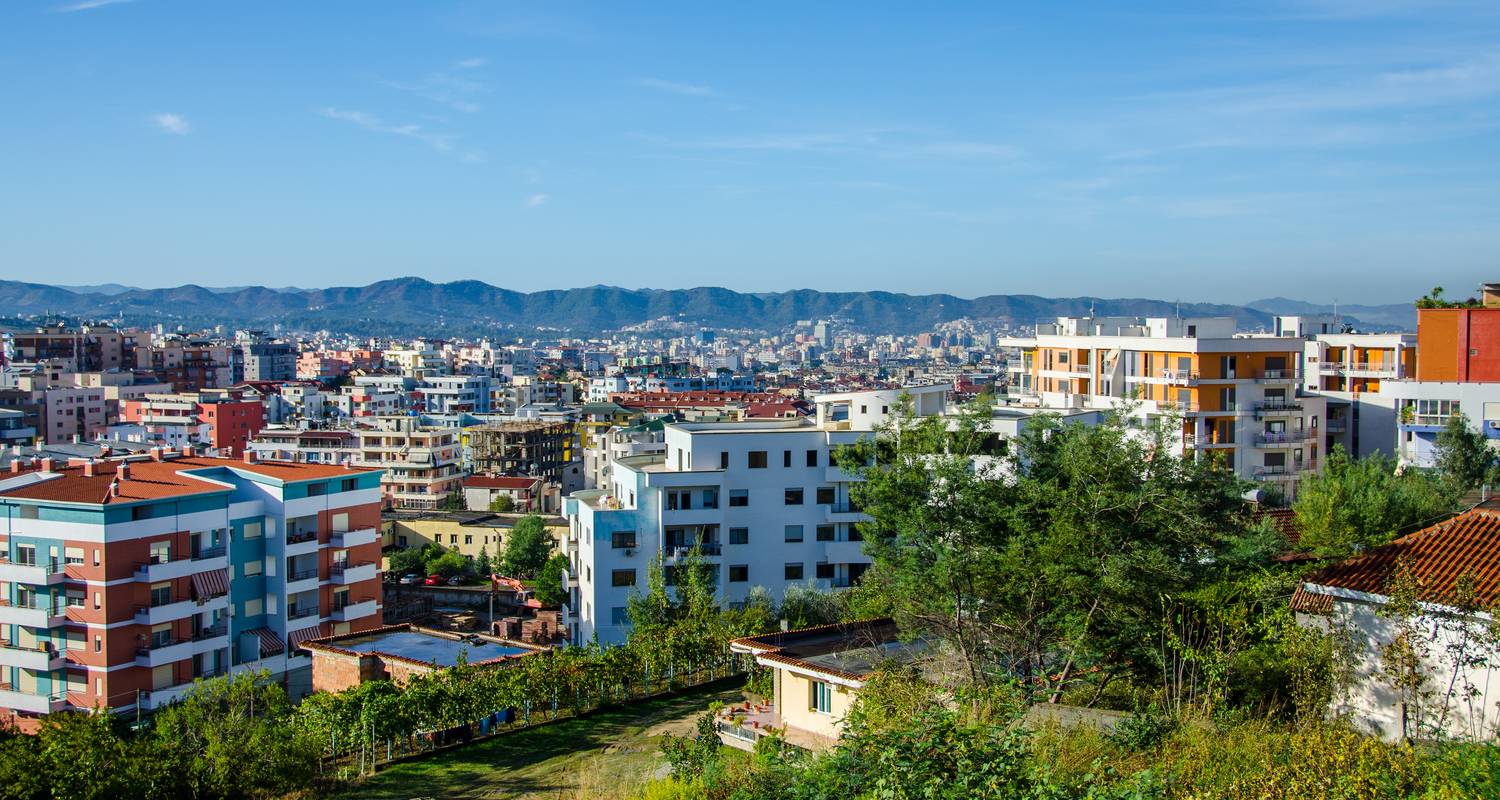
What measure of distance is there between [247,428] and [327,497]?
155 feet

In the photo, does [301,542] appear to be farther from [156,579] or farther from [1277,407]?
[1277,407]

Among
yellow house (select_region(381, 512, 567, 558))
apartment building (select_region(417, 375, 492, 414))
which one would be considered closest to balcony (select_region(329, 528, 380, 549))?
yellow house (select_region(381, 512, 567, 558))

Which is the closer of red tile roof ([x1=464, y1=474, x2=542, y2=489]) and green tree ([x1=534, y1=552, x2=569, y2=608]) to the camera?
green tree ([x1=534, y1=552, x2=569, y2=608])

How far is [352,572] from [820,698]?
14.6m

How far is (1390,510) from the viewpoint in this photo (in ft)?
59.0

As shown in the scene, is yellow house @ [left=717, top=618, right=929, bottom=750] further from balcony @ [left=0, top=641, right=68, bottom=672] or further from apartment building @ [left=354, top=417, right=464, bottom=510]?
apartment building @ [left=354, top=417, right=464, bottom=510]

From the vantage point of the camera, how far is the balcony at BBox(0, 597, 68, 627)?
20.9 metres

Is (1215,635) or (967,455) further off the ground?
(967,455)

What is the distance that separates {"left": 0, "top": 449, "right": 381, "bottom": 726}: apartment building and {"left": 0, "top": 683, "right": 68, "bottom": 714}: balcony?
0.03 meters

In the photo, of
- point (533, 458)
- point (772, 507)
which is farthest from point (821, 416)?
point (533, 458)

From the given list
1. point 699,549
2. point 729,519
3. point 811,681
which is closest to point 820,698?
point 811,681

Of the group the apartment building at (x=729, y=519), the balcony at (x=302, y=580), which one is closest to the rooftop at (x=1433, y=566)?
the apartment building at (x=729, y=519)

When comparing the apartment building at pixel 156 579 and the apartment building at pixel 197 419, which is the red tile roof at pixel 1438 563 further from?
the apartment building at pixel 197 419

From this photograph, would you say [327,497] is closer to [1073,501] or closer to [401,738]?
[401,738]
